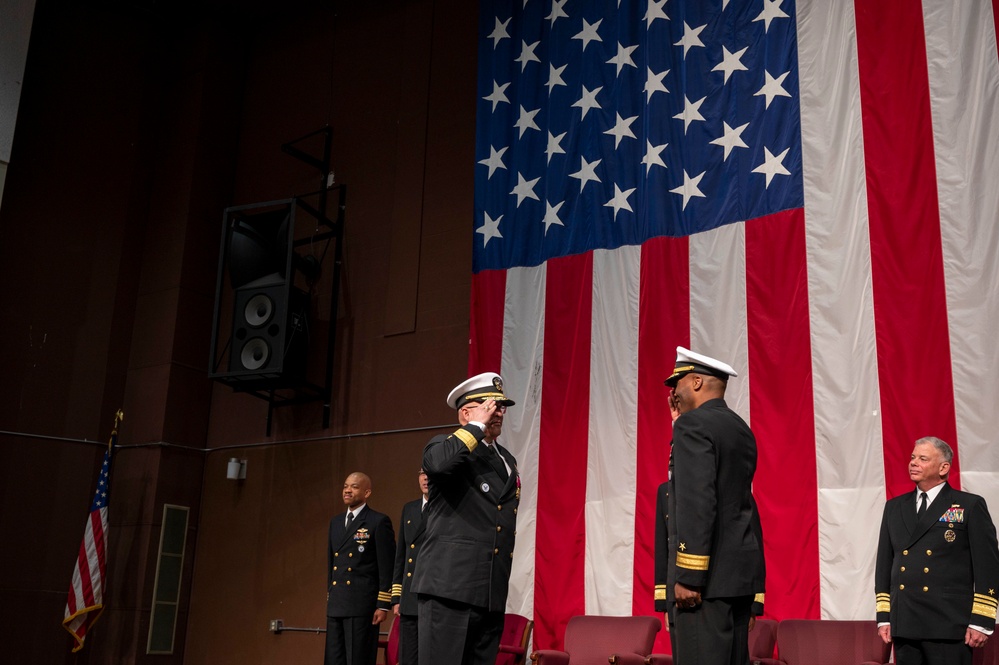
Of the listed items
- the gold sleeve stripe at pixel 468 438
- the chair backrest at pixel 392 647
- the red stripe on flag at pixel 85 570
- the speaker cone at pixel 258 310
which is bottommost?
the chair backrest at pixel 392 647

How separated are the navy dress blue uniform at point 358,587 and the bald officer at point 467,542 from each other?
9.08 feet

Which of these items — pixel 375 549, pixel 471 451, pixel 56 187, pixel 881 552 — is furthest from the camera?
pixel 56 187

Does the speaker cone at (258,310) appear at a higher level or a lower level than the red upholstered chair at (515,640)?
higher

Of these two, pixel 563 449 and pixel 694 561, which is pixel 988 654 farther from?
pixel 563 449

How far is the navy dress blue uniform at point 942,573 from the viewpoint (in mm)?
3895

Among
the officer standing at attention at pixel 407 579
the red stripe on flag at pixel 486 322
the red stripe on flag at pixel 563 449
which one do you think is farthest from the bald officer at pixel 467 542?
the red stripe on flag at pixel 486 322

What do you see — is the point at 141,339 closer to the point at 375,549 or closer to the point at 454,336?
the point at 454,336

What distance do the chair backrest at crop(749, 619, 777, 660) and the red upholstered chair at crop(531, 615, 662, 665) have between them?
53 centimetres

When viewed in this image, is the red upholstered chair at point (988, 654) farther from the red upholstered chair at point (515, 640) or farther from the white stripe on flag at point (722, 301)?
the red upholstered chair at point (515, 640)

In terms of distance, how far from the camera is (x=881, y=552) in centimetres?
434

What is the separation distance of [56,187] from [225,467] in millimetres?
2815

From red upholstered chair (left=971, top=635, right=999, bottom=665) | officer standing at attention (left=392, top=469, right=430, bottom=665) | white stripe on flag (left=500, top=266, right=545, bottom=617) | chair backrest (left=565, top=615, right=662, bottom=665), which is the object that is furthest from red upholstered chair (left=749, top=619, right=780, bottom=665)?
officer standing at attention (left=392, top=469, right=430, bottom=665)

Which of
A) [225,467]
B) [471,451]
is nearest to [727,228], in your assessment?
[471,451]

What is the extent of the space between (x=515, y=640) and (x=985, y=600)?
288cm
